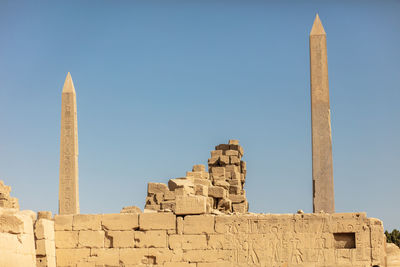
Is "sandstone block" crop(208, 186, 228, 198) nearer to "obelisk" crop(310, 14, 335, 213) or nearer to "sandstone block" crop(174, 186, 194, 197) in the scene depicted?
"sandstone block" crop(174, 186, 194, 197)

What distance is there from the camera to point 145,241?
521 inches

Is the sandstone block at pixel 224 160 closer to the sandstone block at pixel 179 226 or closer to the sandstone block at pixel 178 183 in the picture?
the sandstone block at pixel 178 183

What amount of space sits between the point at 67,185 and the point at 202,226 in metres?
8.18

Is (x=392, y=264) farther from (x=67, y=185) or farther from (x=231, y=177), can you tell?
(x=67, y=185)

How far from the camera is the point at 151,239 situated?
1321cm

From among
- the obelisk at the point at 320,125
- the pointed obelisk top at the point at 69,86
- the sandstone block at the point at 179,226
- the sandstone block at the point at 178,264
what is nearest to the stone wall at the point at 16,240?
the sandstone block at the point at 178,264

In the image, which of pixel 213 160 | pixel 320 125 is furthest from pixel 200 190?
pixel 213 160

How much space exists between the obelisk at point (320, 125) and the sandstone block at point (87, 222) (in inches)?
293

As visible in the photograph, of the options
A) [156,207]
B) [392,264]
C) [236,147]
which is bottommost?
[392,264]

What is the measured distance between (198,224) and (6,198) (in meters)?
12.7

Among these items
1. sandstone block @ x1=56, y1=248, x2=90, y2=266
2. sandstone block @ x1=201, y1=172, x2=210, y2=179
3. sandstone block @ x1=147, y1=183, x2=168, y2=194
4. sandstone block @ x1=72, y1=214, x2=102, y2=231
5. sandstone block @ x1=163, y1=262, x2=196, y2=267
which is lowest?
sandstone block @ x1=163, y1=262, x2=196, y2=267

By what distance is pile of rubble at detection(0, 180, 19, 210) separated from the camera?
2389 centimetres

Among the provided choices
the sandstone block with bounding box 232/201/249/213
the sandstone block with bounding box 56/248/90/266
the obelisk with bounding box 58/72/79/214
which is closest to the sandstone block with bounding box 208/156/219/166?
the sandstone block with bounding box 232/201/249/213

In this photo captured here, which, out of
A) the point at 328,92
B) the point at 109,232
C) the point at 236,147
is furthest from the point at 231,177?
the point at 109,232
